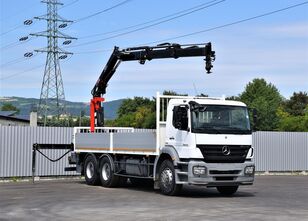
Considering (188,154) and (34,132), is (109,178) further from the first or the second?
(34,132)

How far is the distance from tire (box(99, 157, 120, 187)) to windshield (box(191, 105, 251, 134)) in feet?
15.6

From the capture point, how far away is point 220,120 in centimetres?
1761

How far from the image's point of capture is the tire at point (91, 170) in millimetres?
21875

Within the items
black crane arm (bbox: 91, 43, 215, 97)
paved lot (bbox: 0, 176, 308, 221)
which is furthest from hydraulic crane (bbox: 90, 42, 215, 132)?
paved lot (bbox: 0, 176, 308, 221)

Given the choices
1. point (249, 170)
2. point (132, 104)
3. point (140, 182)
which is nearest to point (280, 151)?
point (140, 182)

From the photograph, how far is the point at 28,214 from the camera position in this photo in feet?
44.2

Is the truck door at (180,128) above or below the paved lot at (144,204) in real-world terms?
above

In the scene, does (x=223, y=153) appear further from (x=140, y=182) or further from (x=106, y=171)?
(x=140, y=182)

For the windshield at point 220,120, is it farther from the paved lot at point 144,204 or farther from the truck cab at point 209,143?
the paved lot at point 144,204

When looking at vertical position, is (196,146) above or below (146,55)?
below

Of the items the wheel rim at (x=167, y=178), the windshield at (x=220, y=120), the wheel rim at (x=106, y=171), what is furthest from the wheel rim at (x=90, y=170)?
the windshield at (x=220, y=120)

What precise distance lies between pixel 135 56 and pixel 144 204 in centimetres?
976

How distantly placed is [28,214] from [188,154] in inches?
218

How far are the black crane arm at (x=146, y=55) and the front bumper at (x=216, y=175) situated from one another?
4146mm
